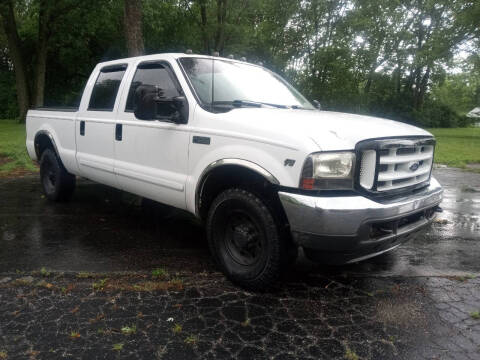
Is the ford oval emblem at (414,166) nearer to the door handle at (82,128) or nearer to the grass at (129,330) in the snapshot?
the grass at (129,330)

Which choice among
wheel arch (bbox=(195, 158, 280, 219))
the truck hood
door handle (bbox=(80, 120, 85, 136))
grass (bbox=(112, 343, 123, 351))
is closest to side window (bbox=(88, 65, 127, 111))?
door handle (bbox=(80, 120, 85, 136))

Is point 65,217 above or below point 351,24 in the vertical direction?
below

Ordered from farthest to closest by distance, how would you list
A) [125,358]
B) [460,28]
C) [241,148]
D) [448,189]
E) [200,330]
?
[460,28]
[448,189]
[241,148]
[200,330]
[125,358]

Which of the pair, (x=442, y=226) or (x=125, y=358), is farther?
(x=442, y=226)

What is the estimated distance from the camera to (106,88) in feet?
17.1

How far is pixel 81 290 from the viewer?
3.49 m

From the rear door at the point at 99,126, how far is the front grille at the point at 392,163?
2.99 m

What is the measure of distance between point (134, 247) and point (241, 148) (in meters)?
1.99

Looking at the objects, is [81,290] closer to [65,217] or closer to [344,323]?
[344,323]

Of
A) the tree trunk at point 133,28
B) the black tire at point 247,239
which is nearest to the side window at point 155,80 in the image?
the black tire at point 247,239

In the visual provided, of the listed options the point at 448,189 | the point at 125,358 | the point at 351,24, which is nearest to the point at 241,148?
the point at 125,358

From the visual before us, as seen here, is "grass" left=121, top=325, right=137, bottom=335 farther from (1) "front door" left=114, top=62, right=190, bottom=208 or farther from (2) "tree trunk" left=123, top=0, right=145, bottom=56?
(2) "tree trunk" left=123, top=0, right=145, bottom=56

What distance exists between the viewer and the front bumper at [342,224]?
291cm


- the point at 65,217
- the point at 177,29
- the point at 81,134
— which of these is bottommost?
the point at 65,217
